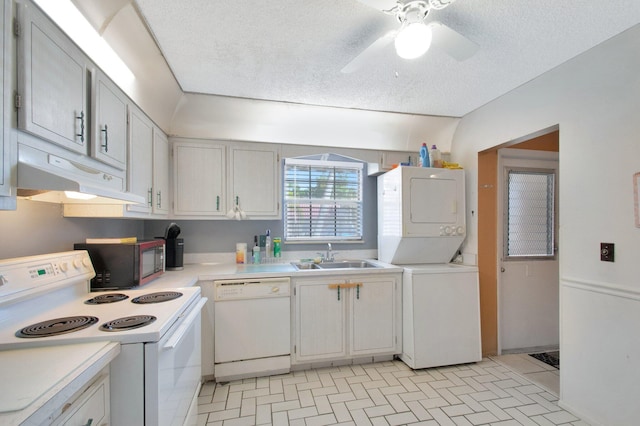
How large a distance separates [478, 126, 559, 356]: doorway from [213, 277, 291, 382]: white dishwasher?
1.95 meters

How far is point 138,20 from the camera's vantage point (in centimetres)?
158

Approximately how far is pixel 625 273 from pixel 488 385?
4.29 feet

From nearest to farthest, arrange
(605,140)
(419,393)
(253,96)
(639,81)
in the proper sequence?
(639,81) → (605,140) → (419,393) → (253,96)

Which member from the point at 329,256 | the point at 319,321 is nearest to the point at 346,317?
the point at 319,321

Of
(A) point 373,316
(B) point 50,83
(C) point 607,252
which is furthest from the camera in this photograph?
(A) point 373,316

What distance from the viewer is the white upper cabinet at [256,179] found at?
2.77 m

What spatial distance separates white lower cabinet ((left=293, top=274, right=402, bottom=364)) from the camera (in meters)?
2.52

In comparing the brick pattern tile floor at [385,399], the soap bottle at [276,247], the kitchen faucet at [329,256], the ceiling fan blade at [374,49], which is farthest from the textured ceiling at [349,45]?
the brick pattern tile floor at [385,399]

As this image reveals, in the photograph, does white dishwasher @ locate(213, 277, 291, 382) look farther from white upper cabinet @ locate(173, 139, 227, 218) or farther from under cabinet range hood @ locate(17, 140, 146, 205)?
under cabinet range hood @ locate(17, 140, 146, 205)

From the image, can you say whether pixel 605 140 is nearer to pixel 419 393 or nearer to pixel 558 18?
pixel 558 18

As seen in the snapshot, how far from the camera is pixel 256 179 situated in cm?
282

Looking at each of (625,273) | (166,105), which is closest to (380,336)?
(625,273)

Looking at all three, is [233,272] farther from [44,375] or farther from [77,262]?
[44,375]

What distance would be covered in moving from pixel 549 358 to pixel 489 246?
1.24m
